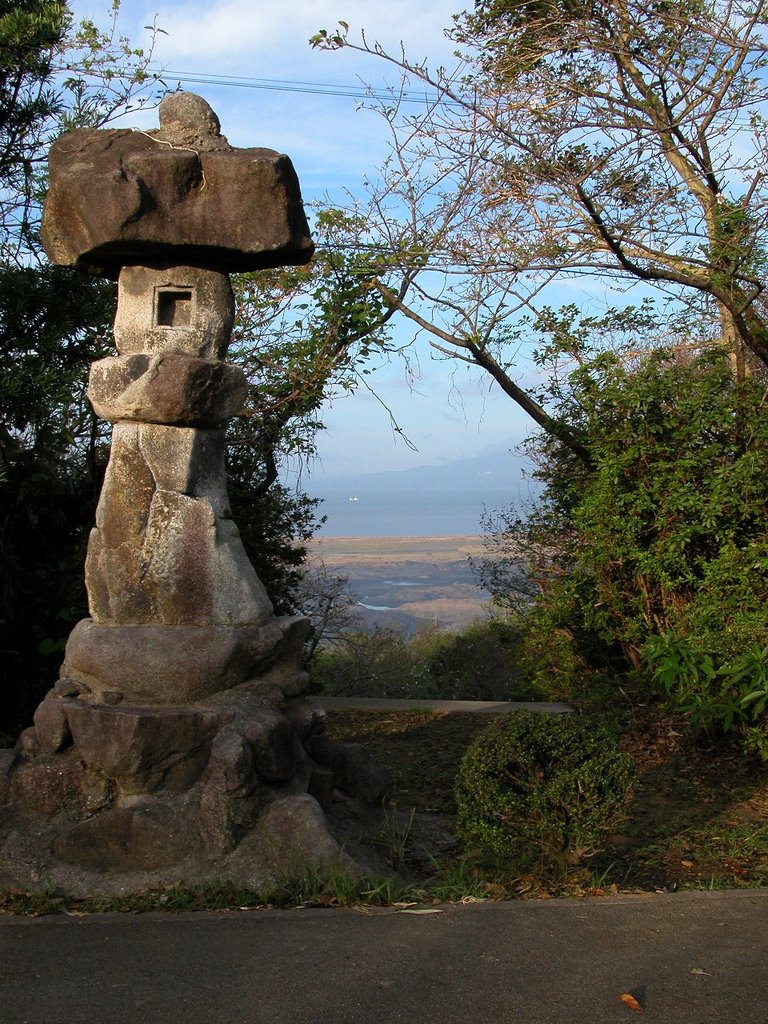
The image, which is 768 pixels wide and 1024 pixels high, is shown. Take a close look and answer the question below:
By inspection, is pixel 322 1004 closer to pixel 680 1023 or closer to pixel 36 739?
pixel 680 1023

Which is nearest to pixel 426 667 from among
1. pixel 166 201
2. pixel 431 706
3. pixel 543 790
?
pixel 431 706

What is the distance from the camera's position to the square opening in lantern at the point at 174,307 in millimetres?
5395

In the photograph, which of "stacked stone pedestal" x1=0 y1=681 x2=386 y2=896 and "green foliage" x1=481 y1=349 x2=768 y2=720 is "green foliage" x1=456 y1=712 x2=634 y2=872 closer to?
"stacked stone pedestal" x1=0 y1=681 x2=386 y2=896

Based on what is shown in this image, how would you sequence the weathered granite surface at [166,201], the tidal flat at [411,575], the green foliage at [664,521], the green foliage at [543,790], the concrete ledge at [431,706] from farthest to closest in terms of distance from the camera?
the tidal flat at [411,575], the concrete ledge at [431,706], the green foliage at [664,521], the weathered granite surface at [166,201], the green foliage at [543,790]

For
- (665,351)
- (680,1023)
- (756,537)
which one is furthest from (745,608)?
(680,1023)

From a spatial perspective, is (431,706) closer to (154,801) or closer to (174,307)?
(154,801)

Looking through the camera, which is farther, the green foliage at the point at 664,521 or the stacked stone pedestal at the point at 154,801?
the green foliage at the point at 664,521

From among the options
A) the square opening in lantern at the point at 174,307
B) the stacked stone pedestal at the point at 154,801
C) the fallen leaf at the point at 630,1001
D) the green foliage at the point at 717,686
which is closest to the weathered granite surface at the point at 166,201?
the square opening in lantern at the point at 174,307

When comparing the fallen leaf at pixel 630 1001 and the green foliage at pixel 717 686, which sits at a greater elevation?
the green foliage at pixel 717 686

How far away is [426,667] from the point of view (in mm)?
13359

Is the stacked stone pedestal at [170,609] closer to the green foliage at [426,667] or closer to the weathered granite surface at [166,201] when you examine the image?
the weathered granite surface at [166,201]

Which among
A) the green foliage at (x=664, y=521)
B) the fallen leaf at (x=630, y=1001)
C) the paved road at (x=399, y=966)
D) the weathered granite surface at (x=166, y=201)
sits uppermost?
the weathered granite surface at (x=166, y=201)

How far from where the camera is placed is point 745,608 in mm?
7969

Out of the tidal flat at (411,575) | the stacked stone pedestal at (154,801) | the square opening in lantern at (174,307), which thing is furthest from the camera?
the tidal flat at (411,575)
